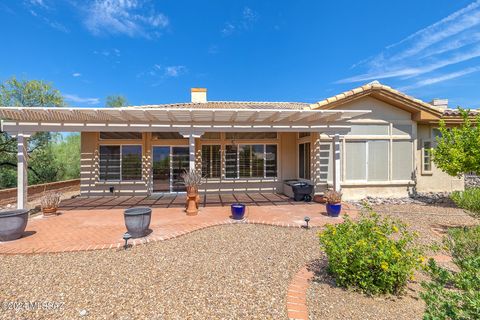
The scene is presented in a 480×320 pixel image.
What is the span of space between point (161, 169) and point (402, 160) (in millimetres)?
11957

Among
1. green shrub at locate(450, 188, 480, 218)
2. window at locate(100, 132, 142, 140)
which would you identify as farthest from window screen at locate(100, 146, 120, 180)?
green shrub at locate(450, 188, 480, 218)

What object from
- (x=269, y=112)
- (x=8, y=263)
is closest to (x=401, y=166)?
(x=269, y=112)

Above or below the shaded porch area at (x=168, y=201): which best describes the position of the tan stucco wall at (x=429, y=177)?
above

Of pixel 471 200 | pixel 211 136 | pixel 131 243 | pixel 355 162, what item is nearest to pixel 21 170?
pixel 131 243

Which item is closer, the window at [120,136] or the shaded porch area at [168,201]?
the shaded porch area at [168,201]

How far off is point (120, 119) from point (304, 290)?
8194mm

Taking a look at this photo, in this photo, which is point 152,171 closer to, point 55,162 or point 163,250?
point 163,250

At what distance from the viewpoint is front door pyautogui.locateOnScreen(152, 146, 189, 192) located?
11.6 m

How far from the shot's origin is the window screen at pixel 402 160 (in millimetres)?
10523

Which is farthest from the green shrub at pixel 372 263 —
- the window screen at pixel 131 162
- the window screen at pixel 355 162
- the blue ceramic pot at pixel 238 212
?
the window screen at pixel 131 162

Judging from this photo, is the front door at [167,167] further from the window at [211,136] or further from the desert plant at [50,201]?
the desert plant at [50,201]

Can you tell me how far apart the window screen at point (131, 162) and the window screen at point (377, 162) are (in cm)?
1137

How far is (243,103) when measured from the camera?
572 inches

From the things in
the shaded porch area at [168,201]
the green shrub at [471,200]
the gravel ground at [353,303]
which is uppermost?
the green shrub at [471,200]
